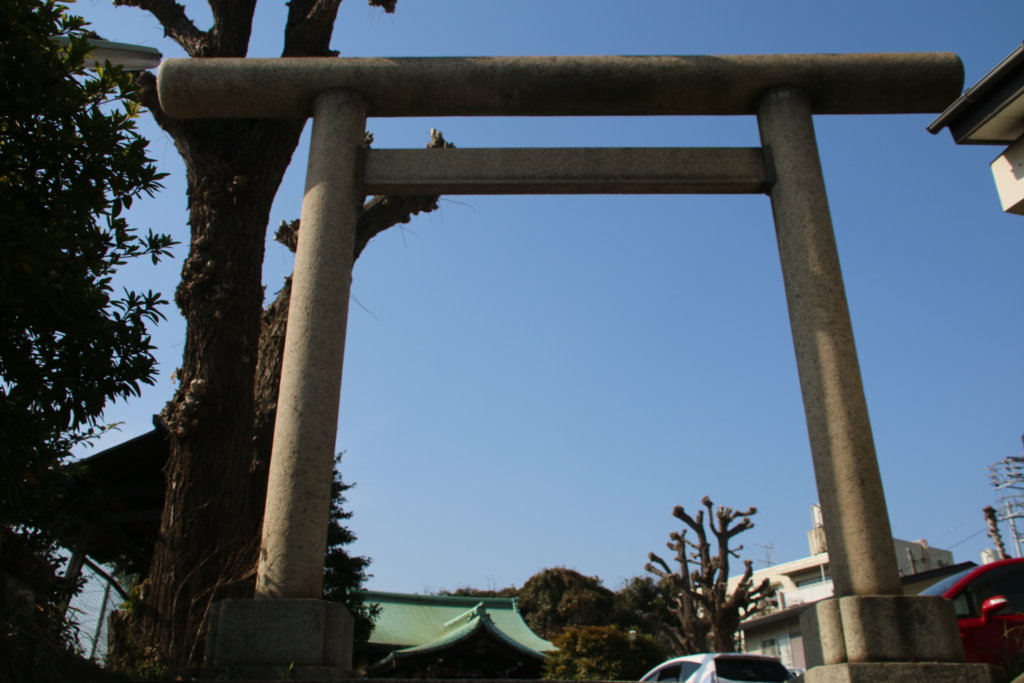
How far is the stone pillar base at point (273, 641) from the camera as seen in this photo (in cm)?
459

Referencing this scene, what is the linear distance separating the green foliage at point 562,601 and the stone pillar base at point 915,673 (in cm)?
2754

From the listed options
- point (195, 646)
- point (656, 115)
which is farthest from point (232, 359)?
point (656, 115)

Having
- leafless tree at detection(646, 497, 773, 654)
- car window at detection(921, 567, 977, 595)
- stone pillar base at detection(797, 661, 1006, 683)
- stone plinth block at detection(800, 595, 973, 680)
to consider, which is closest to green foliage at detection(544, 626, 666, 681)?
leafless tree at detection(646, 497, 773, 654)

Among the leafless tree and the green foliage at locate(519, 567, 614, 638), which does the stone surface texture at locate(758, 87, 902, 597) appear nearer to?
the leafless tree

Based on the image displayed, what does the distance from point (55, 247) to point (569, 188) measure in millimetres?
3462

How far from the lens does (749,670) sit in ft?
29.7

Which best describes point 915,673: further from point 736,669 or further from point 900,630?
point 736,669

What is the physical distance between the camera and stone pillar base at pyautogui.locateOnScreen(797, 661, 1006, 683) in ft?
14.5

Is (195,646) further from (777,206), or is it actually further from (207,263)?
(777,206)

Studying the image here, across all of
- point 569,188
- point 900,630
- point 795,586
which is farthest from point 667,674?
point 795,586

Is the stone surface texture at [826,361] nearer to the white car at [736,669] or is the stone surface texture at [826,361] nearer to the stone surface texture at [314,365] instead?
the stone surface texture at [314,365]

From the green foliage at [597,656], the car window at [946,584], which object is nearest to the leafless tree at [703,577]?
the green foliage at [597,656]

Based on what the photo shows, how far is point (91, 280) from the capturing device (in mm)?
4238

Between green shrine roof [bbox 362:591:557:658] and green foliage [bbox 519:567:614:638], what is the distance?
18.9 ft
